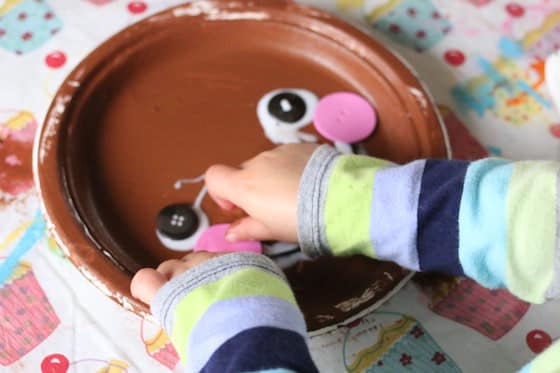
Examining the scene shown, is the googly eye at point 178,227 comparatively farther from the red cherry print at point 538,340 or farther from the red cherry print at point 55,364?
the red cherry print at point 538,340

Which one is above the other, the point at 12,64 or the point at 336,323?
the point at 12,64

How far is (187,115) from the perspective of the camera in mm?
605

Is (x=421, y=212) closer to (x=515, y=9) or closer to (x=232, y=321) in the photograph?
(x=232, y=321)

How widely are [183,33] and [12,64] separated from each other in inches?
6.4

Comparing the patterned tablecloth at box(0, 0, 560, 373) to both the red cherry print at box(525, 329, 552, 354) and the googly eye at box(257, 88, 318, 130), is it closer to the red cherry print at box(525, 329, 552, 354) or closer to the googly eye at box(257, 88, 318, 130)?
the red cherry print at box(525, 329, 552, 354)

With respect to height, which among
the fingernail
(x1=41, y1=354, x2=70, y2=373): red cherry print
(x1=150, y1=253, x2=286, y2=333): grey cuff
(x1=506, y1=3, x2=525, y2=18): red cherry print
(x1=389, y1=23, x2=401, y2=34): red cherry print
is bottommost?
(x1=41, y1=354, x2=70, y2=373): red cherry print

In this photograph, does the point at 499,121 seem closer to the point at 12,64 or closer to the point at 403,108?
the point at 403,108

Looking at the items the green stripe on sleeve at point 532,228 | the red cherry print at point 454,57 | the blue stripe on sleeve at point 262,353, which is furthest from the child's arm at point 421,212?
the red cherry print at point 454,57

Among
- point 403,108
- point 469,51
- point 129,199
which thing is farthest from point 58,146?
point 469,51

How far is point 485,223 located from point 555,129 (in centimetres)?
24

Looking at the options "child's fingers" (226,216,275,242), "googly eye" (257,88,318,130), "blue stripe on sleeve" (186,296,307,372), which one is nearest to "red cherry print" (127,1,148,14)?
"googly eye" (257,88,318,130)

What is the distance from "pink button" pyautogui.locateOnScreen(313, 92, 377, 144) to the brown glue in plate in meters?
0.01

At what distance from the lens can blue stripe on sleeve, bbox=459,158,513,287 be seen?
0.43 metres

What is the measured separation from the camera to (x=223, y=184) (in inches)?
20.9
